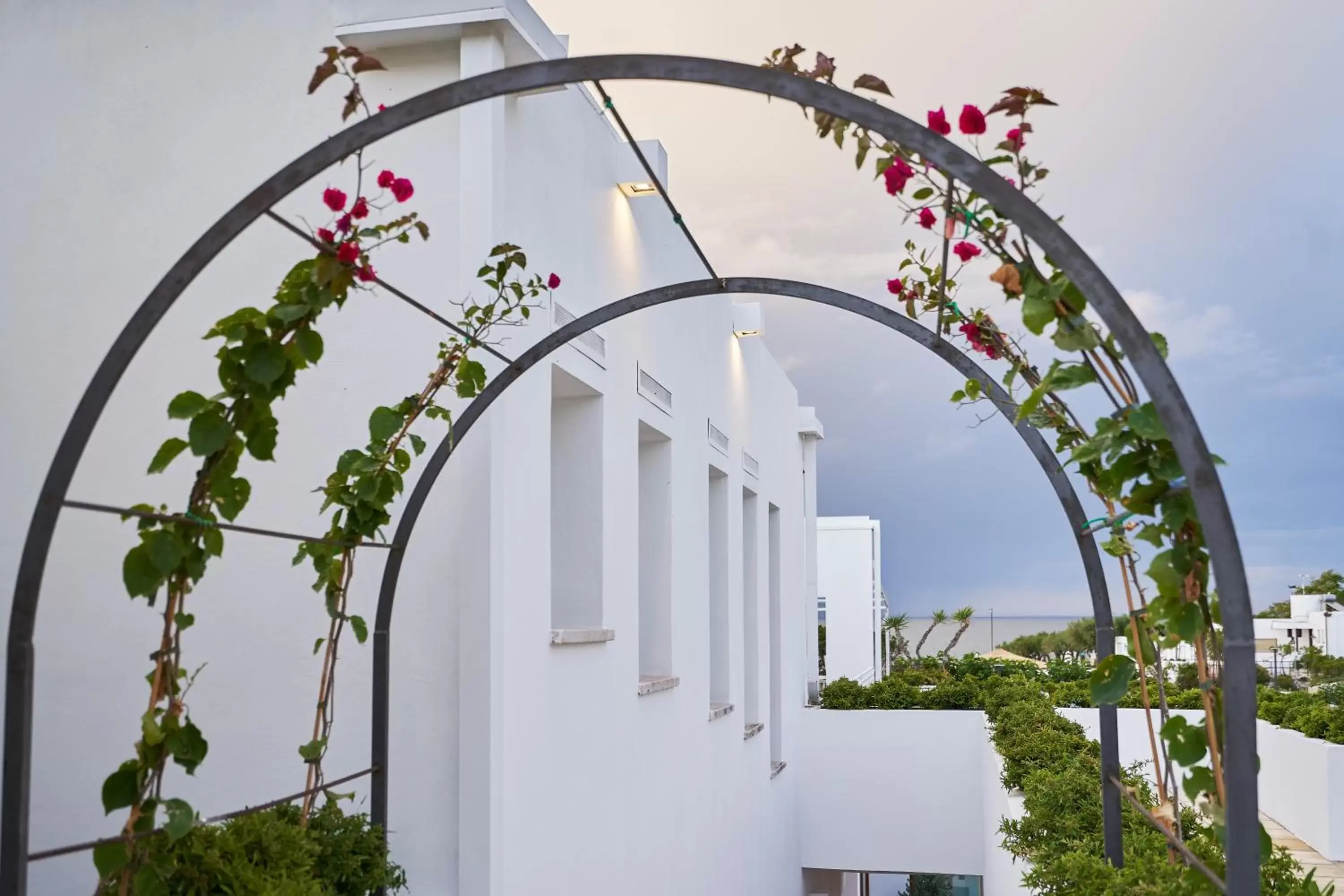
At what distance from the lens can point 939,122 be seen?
220 centimetres

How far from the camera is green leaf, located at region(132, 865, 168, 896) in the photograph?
247 cm

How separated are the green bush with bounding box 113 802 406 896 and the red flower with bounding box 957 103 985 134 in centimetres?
212

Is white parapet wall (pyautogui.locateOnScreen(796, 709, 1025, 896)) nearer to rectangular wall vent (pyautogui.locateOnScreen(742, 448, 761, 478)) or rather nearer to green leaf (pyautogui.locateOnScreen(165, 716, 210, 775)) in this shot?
rectangular wall vent (pyautogui.locateOnScreen(742, 448, 761, 478))

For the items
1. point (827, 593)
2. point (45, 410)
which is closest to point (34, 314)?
point (45, 410)

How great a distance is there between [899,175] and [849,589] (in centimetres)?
1731

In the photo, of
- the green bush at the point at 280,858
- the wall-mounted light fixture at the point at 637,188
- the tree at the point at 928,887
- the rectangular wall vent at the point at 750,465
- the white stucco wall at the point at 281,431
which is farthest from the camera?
the tree at the point at 928,887

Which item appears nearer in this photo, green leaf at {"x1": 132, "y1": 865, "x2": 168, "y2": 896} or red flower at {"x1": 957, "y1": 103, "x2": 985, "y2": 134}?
red flower at {"x1": 957, "y1": 103, "x2": 985, "y2": 134}

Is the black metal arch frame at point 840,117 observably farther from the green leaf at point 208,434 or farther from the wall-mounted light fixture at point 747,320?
the wall-mounted light fixture at point 747,320

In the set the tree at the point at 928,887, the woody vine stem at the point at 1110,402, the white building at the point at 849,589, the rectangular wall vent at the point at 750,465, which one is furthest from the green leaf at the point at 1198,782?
the tree at the point at 928,887

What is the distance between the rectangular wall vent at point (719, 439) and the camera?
Answer: 8.27 metres

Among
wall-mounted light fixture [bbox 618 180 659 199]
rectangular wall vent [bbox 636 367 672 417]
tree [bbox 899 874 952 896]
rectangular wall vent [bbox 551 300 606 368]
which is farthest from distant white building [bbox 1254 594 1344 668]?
rectangular wall vent [bbox 551 300 606 368]

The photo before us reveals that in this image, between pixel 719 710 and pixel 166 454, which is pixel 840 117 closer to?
pixel 166 454

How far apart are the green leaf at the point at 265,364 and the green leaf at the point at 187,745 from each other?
0.69 m

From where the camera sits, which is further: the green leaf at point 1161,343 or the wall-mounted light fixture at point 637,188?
the wall-mounted light fixture at point 637,188
